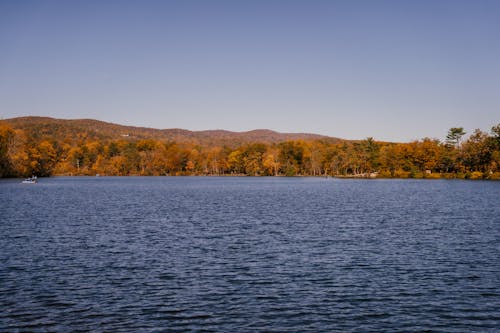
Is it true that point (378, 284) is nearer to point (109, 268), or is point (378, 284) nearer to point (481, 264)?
point (481, 264)

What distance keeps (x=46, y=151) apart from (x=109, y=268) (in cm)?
18627

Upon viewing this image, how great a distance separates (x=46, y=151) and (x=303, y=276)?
631ft

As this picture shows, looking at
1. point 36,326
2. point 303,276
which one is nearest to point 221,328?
point 36,326

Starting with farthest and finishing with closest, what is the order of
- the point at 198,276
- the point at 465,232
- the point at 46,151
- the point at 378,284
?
the point at 46,151, the point at 465,232, the point at 198,276, the point at 378,284

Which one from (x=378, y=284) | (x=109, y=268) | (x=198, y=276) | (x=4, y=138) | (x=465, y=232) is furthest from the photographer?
(x=4, y=138)

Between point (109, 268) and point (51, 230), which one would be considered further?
point (51, 230)

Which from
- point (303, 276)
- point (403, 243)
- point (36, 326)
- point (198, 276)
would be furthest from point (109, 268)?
point (403, 243)

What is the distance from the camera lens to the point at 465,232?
38.2m

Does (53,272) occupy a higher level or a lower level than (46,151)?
lower

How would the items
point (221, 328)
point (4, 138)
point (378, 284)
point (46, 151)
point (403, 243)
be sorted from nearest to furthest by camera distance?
point (221, 328)
point (378, 284)
point (403, 243)
point (4, 138)
point (46, 151)

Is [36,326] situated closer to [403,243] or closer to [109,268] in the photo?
[109,268]

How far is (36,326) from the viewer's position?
16.3 meters

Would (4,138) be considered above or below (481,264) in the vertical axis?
above

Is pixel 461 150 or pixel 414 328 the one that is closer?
pixel 414 328
